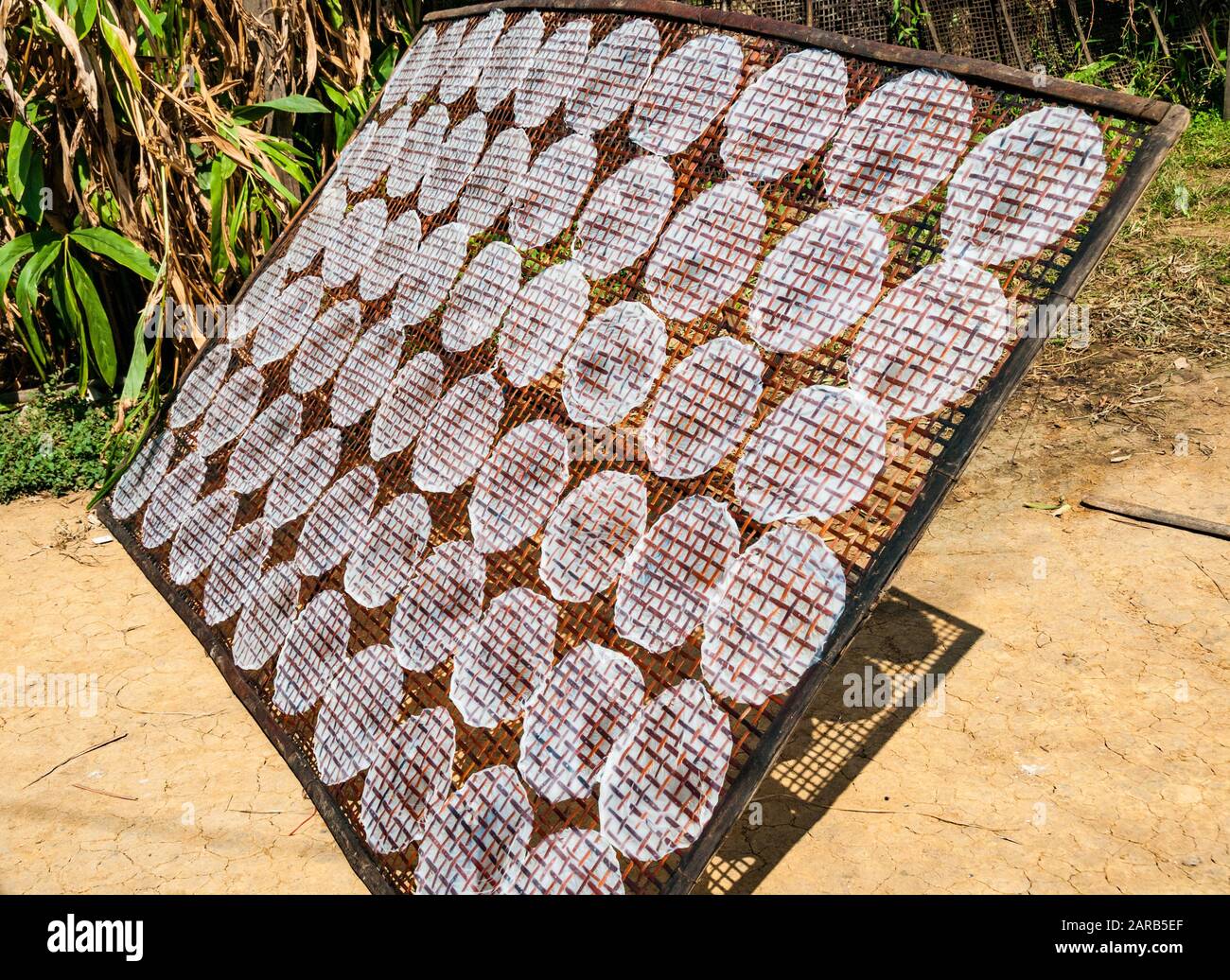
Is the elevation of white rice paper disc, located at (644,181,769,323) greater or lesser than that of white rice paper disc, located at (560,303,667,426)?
greater

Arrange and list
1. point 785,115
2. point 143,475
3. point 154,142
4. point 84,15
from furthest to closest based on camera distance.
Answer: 1. point 154,142
2. point 84,15
3. point 143,475
4. point 785,115

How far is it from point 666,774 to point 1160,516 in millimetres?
2157

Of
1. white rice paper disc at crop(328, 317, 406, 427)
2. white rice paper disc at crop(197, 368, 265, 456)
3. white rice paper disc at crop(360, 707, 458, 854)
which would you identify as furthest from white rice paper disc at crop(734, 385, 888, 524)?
white rice paper disc at crop(197, 368, 265, 456)

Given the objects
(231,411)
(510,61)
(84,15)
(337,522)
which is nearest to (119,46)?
(84,15)

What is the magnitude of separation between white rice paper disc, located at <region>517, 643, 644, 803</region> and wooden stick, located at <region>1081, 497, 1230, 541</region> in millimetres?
2094

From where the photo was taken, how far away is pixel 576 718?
5.28 feet

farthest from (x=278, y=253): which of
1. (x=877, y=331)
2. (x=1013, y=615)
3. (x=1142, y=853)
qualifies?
(x=1142, y=853)

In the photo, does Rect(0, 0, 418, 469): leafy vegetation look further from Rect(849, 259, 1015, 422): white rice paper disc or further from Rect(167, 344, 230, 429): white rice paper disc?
Rect(849, 259, 1015, 422): white rice paper disc

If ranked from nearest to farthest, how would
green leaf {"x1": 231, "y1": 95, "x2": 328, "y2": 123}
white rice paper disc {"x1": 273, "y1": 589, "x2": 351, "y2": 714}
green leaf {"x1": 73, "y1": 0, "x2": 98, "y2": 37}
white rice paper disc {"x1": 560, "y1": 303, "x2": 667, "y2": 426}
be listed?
1. white rice paper disc {"x1": 560, "y1": 303, "x2": 667, "y2": 426}
2. white rice paper disc {"x1": 273, "y1": 589, "x2": 351, "y2": 714}
3. green leaf {"x1": 73, "y1": 0, "x2": 98, "y2": 37}
4. green leaf {"x1": 231, "y1": 95, "x2": 328, "y2": 123}

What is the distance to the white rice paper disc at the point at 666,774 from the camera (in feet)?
4.76

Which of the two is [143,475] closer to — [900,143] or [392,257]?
[392,257]

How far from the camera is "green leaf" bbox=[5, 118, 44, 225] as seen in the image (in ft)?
11.1

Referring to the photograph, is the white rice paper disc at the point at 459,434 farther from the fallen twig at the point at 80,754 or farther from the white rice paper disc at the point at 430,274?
the fallen twig at the point at 80,754

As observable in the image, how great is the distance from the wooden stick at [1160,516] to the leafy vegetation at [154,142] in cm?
278
